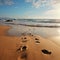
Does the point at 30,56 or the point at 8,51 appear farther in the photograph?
the point at 8,51

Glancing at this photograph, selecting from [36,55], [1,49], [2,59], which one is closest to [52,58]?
[36,55]

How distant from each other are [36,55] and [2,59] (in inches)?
33.6

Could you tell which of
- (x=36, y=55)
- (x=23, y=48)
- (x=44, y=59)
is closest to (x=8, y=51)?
(x=23, y=48)

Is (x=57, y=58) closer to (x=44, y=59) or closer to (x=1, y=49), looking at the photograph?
(x=44, y=59)

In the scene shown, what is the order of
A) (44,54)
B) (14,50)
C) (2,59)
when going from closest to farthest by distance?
1. (2,59)
2. (44,54)
3. (14,50)

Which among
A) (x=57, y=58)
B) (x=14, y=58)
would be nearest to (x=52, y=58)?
(x=57, y=58)

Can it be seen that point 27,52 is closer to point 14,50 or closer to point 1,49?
point 14,50

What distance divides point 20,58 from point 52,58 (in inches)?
30.9

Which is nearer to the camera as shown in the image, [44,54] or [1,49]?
[44,54]

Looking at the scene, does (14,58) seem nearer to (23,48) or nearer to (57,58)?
(23,48)

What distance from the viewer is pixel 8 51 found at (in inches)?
156

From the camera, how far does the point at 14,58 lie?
11.6 ft

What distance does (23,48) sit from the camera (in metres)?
4.22

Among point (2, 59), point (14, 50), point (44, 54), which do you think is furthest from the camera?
point (14, 50)
